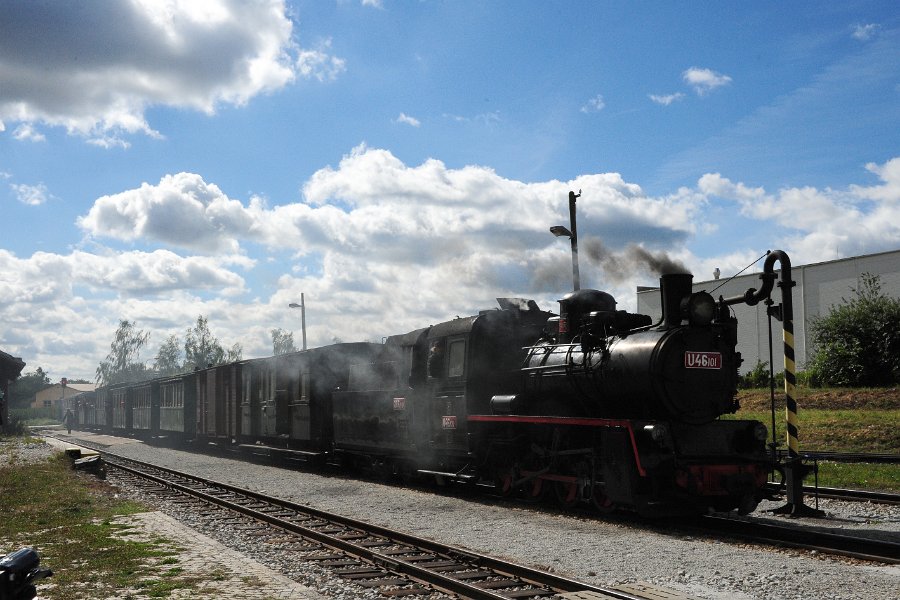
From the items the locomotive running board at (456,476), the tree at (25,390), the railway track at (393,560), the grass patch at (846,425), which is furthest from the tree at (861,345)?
the tree at (25,390)

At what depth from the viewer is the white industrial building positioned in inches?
1373

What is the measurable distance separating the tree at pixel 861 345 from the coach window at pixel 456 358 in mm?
21828

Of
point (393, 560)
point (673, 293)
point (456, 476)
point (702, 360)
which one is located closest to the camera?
point (393, 560)

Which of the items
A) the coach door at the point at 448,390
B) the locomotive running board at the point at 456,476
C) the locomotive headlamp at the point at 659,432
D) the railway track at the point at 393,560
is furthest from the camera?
the locomotive running board at the point at 456,476

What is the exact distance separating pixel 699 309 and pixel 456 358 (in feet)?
15.2

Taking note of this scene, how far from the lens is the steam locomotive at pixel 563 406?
10125mm

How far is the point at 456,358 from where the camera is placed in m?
13.7

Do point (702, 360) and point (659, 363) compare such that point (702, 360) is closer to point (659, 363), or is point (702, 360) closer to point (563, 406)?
point (659, 363)

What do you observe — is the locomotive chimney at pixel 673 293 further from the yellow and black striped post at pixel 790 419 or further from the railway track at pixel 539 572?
the railway track at pixel 539 572

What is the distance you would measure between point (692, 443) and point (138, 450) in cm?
2654

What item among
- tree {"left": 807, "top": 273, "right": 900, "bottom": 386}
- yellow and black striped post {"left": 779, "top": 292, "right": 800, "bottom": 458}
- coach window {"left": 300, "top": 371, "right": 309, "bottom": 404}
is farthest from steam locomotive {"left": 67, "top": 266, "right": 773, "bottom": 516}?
tree {"left": 807, "top": 273, "right": 900, "bottom": 386}

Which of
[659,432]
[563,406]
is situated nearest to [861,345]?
[563,406]

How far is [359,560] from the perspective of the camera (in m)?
8.68

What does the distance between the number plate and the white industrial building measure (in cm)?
2561
